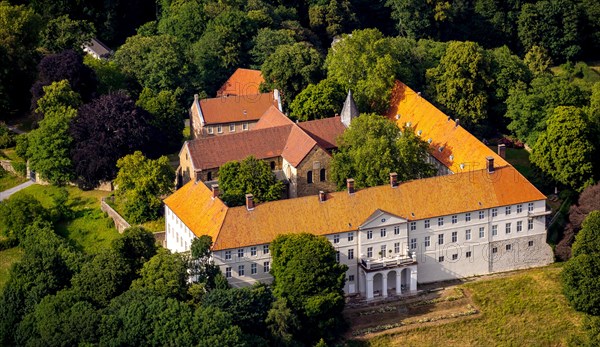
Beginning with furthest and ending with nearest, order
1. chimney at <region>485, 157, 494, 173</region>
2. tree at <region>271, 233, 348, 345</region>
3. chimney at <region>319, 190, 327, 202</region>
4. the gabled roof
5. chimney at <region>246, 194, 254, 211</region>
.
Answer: the gabled roof
chimney at <region>485, 157, 494, 173</region>
chimney at <region>319, 190, 327, 202</region>
chimney at <region>246, 194, 254, 211</region>
tree at <region>271, 233, 348, 345</region>

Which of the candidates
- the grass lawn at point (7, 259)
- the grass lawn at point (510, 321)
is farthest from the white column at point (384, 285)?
the grass lawn at point (7, 259)

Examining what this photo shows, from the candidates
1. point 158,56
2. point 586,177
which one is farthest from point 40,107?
point 586,177

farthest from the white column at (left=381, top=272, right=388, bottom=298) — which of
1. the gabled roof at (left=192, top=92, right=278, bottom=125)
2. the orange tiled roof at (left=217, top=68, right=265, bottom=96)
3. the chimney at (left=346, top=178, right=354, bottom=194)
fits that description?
the orange tiled roof at (left=217, top=68, right=265, bottom=96)

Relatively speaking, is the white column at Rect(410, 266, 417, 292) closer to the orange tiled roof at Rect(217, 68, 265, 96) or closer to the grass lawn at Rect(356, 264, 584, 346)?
the grass lawn at Rect(356, 264, 584, 346)

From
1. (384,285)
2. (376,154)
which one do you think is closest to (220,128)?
(376,154)

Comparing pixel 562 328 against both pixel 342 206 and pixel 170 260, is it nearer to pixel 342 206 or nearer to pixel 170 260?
pixel 342 206

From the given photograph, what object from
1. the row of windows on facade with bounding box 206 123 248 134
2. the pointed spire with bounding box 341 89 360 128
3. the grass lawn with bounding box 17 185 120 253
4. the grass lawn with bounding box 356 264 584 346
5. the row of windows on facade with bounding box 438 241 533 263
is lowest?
the grass lawn with bounding box 356 264 584 346

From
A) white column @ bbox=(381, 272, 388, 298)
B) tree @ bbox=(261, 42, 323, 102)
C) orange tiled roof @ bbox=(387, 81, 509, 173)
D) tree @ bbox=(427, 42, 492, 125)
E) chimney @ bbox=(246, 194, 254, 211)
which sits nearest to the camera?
chimney @ bbox=(246, 194, 254, 211)
